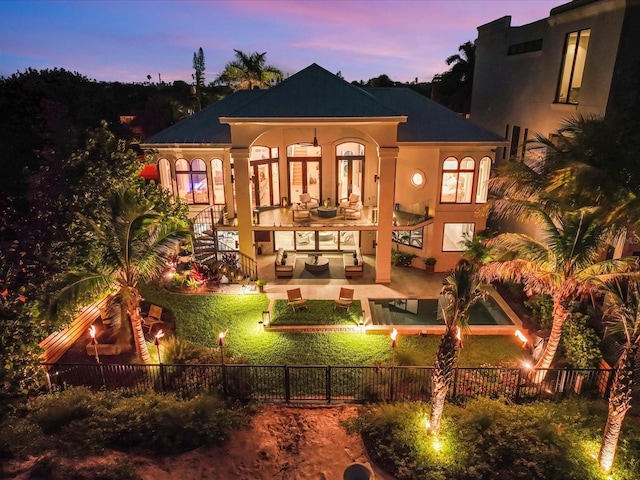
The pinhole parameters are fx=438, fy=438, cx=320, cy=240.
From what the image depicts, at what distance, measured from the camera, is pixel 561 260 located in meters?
11.5

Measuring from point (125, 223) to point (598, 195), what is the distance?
12.5 metres

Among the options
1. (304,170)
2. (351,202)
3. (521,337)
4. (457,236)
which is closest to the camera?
(521,337)

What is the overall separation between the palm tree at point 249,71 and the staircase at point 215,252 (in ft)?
36.4

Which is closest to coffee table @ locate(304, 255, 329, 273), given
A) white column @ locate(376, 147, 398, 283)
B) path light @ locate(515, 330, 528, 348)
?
white column @ locate(376, 147, 398, 283)

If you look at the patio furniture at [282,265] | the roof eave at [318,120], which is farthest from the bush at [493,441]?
the roof eave at [318,120]

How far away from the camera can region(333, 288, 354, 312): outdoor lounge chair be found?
16875mm

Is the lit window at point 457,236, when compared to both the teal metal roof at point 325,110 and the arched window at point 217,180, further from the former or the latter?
the arched window at point 217,180

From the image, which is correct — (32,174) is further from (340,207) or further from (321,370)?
(340,207)

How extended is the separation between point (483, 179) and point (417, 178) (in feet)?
9.78

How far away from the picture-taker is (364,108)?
1753 centimetres

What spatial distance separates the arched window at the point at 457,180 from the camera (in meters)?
19.9

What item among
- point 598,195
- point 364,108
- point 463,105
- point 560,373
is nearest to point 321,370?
point 560,373

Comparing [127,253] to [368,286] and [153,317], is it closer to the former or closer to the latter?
[153,317]

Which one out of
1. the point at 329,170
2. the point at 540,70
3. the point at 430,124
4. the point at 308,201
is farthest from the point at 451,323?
the point at 540,70
